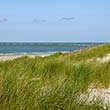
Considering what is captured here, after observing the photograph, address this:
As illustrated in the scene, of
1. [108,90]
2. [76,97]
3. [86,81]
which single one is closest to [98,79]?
[108,90]

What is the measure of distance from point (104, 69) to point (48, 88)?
6.82 meters

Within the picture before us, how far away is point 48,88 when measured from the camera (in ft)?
21.9

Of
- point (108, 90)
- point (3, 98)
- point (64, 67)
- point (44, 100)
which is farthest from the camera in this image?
point (64, 67)

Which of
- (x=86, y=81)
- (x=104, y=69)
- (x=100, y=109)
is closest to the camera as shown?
(x=100, y=109)

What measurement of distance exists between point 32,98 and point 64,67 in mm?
6500

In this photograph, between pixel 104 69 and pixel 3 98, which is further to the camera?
pixel 104 69

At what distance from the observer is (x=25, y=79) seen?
6.41m

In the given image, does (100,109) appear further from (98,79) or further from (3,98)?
(98,79)

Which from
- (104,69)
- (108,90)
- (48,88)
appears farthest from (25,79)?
(104,69)

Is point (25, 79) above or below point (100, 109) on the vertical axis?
above

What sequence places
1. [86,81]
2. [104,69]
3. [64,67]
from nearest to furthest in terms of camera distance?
1. [86,81]
2. [64,67]
3. [104,69]

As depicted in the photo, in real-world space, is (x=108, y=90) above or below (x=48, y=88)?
below

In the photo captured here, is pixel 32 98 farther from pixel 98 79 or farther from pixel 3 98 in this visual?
pixel 98 79

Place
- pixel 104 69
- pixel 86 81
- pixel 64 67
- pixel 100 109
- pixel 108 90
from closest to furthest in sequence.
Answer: pixel 100 109 < pixel 86 81 < pixel 108 90 < pixel 64 67 < pixel 104 69
